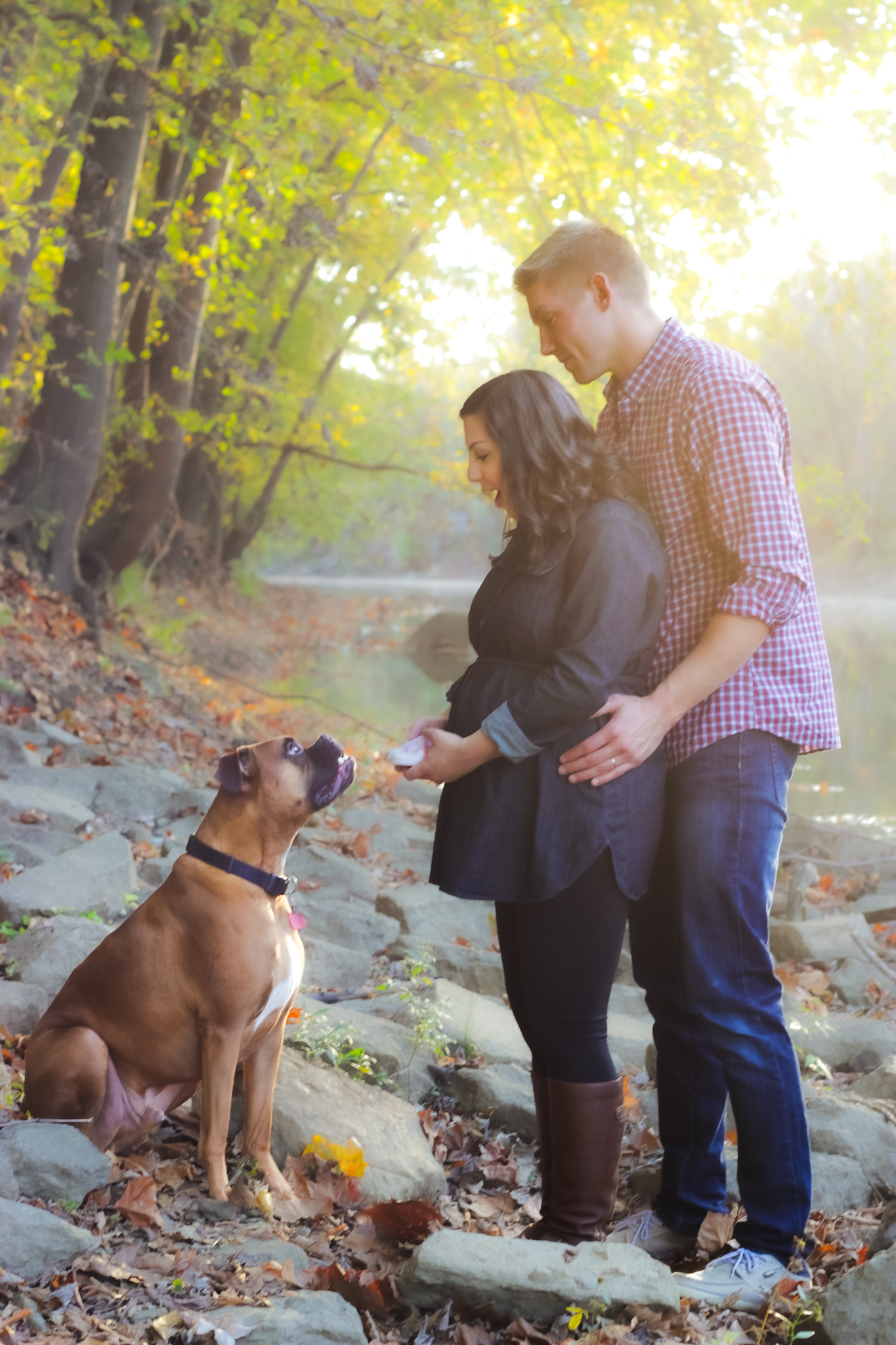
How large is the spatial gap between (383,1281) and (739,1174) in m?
0.87

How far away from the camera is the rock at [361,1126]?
3.09 m

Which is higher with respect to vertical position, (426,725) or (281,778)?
(426,725)

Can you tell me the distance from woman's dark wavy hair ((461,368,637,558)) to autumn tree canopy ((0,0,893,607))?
4.08 meters

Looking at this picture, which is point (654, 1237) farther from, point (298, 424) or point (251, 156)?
point (298, 424)

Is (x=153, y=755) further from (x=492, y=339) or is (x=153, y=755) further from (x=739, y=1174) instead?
(x=492, y=339)

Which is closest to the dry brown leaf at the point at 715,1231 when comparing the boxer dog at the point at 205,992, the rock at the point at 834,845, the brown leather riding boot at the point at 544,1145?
the brown leather riding boot at the point at 544,1145

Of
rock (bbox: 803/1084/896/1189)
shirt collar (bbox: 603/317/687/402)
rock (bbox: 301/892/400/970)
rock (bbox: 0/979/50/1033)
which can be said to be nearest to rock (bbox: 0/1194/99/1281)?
rock (bbox: 0/979/50/1033)

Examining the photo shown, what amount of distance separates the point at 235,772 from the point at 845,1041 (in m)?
3.09

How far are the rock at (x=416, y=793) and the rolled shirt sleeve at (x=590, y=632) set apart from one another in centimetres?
690

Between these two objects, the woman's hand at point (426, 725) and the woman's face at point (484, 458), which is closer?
the woman's face at point (484, 458)

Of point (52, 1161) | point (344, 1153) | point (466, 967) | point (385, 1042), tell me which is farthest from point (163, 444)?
point (52, 1161)

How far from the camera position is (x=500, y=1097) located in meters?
3.75

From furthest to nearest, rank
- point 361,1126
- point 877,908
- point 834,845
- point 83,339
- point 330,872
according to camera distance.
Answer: point 83,339, point 834,845, point 877,908, point 330,872, point 361,1126

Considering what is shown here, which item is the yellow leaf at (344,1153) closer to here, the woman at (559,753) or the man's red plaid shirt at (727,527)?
the woman at (559,753)
